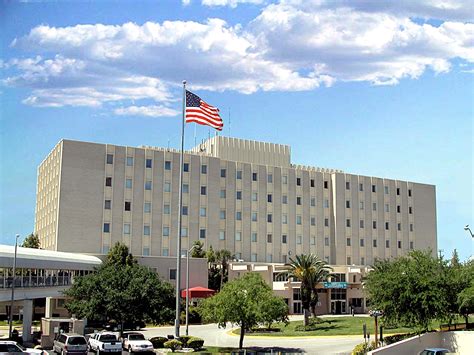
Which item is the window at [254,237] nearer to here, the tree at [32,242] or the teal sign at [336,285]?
the teal sign at [336,285]

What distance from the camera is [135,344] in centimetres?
4338

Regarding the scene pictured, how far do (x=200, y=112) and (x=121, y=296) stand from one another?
15033 mm

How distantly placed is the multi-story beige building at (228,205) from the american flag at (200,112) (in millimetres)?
42314

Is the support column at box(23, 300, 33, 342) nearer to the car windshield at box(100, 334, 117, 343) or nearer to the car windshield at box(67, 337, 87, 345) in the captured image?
the car windshield at box(100, 334, 117, 343)

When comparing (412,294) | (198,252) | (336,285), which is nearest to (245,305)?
(412,294)

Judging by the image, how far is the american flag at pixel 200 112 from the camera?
4734 cm

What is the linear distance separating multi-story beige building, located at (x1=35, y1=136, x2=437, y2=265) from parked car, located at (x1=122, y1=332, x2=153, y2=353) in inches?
1638

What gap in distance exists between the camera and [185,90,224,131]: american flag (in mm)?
47344

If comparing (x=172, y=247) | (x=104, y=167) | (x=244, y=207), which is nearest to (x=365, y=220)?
(x=244, y=207)

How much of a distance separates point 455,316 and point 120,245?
44148 mm

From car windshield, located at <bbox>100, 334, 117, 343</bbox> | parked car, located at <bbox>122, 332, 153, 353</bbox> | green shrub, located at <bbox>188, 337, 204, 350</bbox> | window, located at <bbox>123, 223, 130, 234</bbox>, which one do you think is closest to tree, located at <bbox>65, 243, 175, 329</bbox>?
parked car, located at <bbox>122, 332, 153, 353</bbox>

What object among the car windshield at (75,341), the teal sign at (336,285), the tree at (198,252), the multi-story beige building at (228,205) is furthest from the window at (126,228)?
the car windshield at (75,341)

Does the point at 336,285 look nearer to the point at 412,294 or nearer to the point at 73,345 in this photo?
the point at 412,294

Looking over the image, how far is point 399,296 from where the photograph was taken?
44.7 metres
